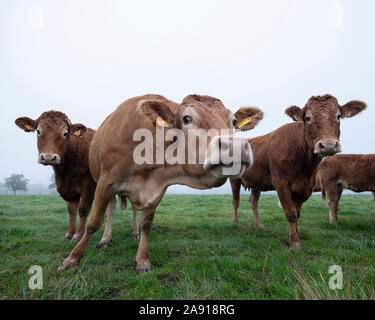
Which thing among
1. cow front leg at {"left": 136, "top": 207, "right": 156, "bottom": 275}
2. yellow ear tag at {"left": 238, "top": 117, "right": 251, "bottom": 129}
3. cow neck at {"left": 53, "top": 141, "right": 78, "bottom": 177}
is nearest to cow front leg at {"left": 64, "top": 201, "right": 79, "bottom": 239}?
cow neck at {"left": 53, "top": 141, "right": 78, "bottom": 177}

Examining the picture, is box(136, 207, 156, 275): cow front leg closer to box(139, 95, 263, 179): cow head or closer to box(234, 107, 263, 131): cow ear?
box(139, 95, 263, 179): cow head

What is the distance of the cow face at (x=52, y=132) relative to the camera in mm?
4438

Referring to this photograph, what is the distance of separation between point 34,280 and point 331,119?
5.20 meters

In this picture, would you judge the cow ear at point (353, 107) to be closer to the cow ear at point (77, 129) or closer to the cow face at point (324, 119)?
the cow face at point (324, 119)

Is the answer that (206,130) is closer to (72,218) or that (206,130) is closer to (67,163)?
(67,163)

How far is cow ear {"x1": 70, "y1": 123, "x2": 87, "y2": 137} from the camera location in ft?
17.0

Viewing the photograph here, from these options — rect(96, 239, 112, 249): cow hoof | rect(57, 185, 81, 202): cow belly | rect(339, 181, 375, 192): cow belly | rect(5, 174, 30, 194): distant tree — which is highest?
rect(57, 185, 81, 202): cow belly

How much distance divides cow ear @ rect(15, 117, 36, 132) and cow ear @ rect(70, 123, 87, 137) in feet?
2.80

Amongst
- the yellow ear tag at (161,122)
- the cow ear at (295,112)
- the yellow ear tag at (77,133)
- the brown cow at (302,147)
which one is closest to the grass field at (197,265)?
the brown cow at (302,147)

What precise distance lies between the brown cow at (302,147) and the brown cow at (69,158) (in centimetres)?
399

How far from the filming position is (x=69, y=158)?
509cm

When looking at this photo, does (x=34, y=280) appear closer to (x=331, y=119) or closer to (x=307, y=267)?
(x=307, y=267)

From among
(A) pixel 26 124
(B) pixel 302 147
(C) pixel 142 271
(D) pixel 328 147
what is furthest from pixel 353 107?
(A) pixel 26 124
